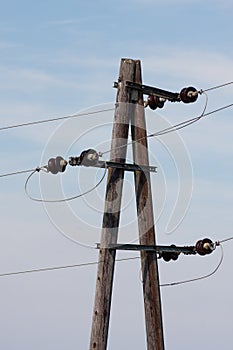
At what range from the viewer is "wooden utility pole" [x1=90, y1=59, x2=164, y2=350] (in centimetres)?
1255

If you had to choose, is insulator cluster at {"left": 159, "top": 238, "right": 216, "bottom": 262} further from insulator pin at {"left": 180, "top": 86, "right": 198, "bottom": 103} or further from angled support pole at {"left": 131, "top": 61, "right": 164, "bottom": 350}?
insulator pin at {"left": 180, "top": 86, "right": 198, "bottom": 103}

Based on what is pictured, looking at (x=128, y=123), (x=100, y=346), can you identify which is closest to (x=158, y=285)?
(x=100, y=346)

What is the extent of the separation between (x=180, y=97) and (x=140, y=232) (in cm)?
204

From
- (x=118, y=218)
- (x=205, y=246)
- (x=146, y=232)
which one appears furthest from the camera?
(x=205, y=246)

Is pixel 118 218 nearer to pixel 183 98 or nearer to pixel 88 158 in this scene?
pixel 88 158

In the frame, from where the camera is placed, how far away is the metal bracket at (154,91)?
13.1 meters

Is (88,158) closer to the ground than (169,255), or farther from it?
farther from it

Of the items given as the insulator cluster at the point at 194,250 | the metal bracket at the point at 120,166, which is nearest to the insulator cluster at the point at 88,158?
the metal bracket at the point at 120,166

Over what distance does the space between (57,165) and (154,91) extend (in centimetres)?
170

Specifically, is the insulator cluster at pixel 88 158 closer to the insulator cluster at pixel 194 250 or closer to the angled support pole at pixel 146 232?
the angled support pole at pixel 146 232

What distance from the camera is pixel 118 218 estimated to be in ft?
41.8

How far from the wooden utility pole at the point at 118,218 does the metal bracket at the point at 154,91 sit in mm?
61

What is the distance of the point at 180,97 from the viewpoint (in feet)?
44.9

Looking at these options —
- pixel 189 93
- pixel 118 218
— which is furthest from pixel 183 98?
pixel 118 218
